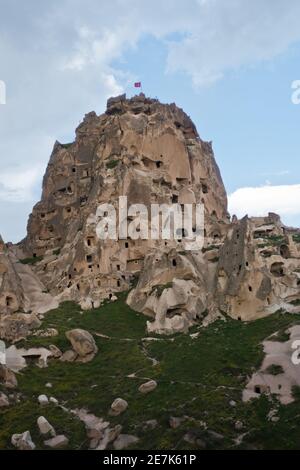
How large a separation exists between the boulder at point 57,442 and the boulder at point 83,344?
1354 centimetres

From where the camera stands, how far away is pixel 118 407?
3625cm

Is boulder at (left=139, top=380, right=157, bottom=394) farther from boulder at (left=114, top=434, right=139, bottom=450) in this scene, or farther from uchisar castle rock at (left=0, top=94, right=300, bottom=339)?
uchisar castle rock at (left=0, top=94, right=300, bottom=339)

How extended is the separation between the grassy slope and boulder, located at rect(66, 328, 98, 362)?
2.61 feet

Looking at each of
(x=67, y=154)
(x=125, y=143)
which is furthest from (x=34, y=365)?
(x=67, y=154)

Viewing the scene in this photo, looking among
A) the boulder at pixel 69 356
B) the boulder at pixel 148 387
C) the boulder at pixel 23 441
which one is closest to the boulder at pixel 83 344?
the boulder at pixel 69 356

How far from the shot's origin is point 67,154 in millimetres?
87125

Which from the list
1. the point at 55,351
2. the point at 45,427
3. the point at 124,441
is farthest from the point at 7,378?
the point at 124,441

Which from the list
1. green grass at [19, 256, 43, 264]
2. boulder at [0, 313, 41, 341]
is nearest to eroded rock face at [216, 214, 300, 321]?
boulder at [0, 313, 41, 341]

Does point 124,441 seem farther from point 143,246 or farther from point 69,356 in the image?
point 143,246

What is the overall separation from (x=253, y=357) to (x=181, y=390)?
6.75m

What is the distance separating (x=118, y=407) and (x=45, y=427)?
4.92 meters

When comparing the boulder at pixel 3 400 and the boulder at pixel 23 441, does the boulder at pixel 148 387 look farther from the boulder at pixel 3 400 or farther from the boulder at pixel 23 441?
the boulder at pixel 3 400

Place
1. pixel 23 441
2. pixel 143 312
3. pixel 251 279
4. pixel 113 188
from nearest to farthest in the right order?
pixel 23 441
pixel 251 279
pixel 143 312
pixel 113 188

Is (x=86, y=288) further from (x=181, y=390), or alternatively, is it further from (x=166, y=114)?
(x=166, y=114)
